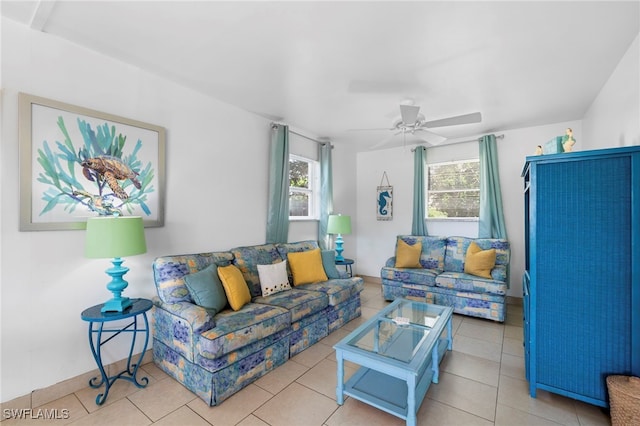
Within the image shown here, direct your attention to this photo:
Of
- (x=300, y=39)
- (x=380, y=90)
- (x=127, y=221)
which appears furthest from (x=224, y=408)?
(x=380, y=90)

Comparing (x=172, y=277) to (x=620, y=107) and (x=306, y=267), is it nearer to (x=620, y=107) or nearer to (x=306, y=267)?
(x=306, y=267)

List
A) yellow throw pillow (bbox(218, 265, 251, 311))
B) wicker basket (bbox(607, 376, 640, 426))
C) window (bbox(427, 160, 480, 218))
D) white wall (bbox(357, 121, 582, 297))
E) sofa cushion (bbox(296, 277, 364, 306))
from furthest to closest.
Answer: window (bbox(427, 160, 480, 218))
white wall (bbox(357, 121, 582, 297))
sofa cushion (bbox(296, 277, 364, 306))
yellow throw pillow (bbox(218, 265, 251, 311))
wicker basket (bbox(607, 376, 640, 426))

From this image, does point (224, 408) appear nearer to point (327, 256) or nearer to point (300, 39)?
point (327, 256)

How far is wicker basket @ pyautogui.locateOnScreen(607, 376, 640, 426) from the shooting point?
5.04 ft

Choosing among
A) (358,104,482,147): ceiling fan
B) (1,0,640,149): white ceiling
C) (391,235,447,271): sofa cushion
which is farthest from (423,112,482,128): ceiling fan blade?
(391,235,447,271): sofa cushion

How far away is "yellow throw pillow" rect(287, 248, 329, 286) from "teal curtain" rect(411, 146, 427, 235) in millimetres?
2144

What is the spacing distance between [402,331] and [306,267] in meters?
1.43

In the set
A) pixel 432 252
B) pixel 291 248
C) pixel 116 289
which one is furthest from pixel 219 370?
pixel 432 252

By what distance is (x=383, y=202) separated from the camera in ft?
17.7

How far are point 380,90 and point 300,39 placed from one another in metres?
1.14

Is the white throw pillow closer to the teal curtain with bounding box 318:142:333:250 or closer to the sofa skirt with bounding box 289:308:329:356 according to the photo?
the sofa skirt with bounding box 289:308:329:356

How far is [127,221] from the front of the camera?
6.70 feet

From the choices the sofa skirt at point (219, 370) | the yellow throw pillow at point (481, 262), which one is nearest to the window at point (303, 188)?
the sofa skirt at point (219, 370)

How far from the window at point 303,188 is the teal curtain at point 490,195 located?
8.55 ft
